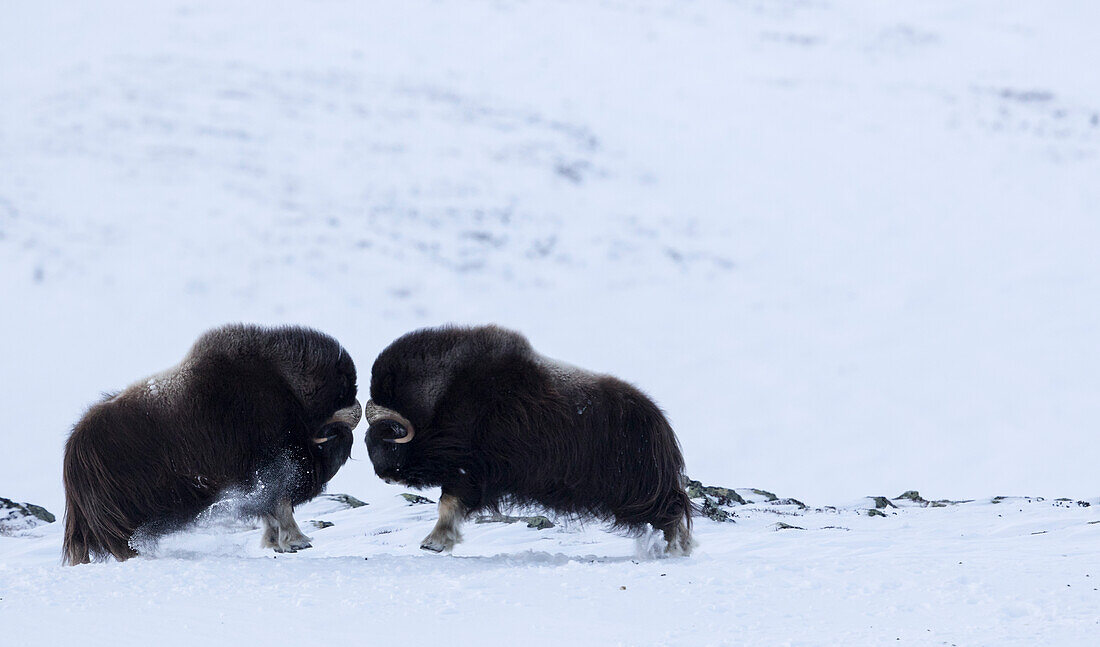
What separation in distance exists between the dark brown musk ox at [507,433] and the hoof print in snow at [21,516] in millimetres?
3394

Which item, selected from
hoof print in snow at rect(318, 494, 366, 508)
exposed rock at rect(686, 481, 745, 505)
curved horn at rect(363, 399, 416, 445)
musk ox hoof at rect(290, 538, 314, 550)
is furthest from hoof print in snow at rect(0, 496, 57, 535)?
exposed rock at rect(686, 481, 745, 505)

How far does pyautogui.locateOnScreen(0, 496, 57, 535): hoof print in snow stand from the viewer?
6031mm

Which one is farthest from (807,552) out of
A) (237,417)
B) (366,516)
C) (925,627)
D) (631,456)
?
(366,516)

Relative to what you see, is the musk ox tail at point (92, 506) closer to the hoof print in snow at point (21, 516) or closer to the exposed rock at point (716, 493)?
the hoof print in snow at point (21, 516)

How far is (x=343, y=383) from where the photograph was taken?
3686 mm

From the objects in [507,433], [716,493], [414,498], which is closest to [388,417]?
[507,433]

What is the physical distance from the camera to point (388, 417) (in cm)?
361

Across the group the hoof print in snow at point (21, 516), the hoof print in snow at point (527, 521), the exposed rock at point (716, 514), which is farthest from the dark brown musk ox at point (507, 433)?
the hoof print in snow at point (21, 516)

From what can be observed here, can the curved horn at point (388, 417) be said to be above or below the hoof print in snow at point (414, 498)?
above

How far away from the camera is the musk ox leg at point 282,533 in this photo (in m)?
3.69

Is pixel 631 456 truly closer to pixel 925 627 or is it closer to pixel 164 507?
pixel 925 627

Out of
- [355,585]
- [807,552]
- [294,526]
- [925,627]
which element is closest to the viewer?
[925,627]

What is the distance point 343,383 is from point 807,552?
1.82 meters

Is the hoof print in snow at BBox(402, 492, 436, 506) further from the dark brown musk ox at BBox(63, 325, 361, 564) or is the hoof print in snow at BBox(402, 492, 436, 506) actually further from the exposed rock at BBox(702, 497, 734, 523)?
the dark brown musk ox at BBox(63, 325, 361, 564)
